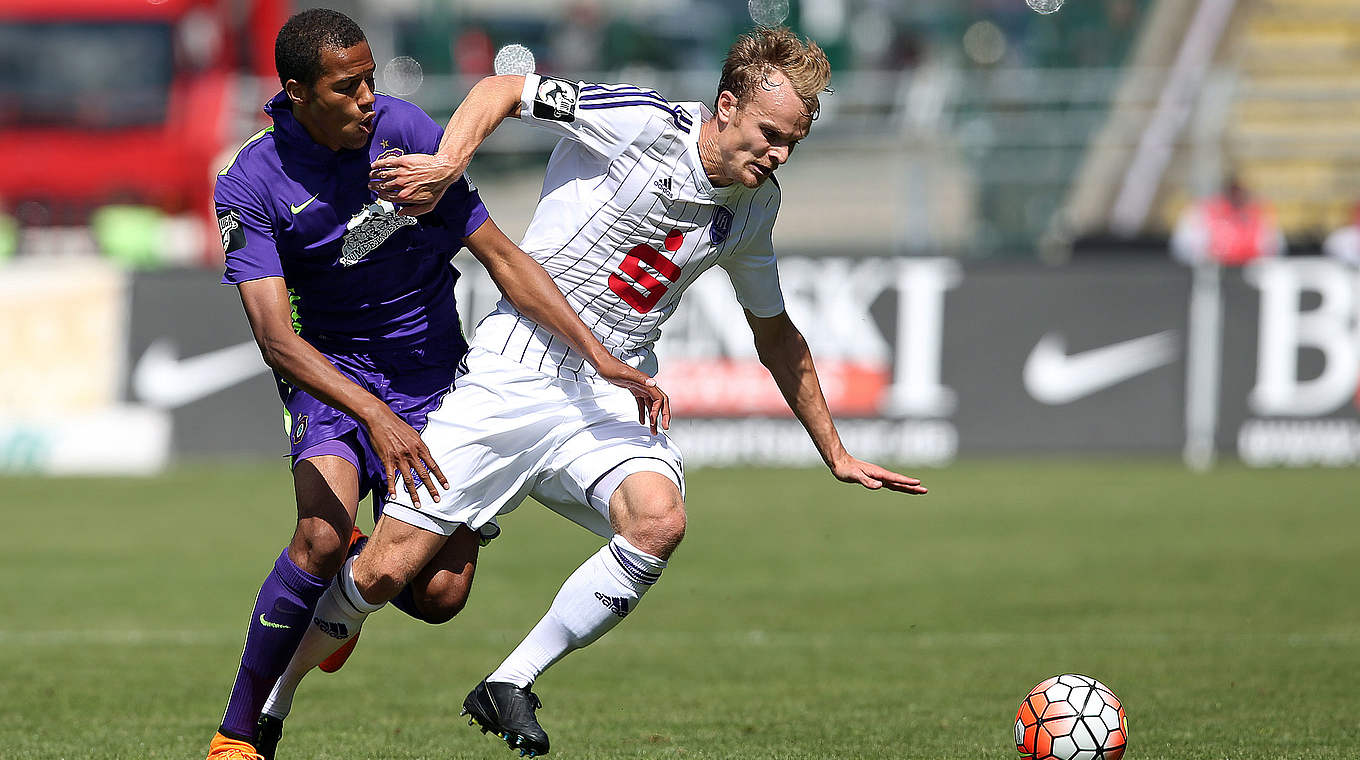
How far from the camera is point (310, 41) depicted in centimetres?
498

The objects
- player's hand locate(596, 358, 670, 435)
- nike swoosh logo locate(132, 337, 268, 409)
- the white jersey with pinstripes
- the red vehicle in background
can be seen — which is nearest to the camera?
player's hand locate(596, 358, 670, 435)

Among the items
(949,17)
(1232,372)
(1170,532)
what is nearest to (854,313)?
(1232,372)

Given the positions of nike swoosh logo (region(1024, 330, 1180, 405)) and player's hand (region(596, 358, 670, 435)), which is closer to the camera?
player's hand (region(596, 358, 670, 435))

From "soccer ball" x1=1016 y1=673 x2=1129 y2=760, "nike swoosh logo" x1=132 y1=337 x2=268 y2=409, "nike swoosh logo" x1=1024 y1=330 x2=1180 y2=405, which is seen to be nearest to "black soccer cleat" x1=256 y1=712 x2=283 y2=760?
"soccer ball" x1=1016 y1=673 x2=1129 y2=760

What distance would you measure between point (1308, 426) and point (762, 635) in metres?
8.13

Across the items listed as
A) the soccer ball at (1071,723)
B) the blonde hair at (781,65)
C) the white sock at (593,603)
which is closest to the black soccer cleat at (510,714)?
the white sock at (593,603)

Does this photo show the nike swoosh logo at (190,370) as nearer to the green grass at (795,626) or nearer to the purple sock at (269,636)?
the green grass at (795,626)

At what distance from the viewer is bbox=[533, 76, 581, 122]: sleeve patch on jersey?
17.7ft

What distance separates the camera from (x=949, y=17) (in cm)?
2280

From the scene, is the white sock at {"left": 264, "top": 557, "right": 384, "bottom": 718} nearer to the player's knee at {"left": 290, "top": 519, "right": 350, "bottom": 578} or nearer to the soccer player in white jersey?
the soccer player in white jersey

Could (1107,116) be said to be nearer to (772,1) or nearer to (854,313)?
(854,313)

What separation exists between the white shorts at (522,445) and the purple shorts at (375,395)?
0.72ft

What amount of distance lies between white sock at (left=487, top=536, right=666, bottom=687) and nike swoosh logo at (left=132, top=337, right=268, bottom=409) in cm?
1036

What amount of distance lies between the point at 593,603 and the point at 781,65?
5.83 ft
